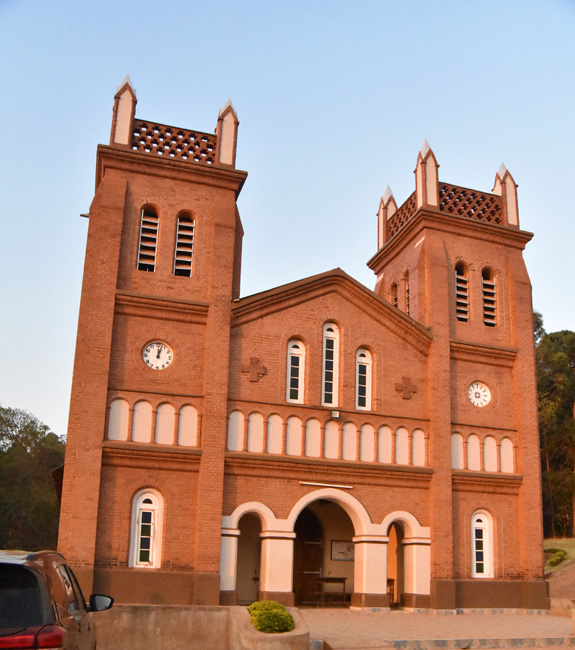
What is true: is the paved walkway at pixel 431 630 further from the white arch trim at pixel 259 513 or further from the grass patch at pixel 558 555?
the grass patch at pixel 558 555

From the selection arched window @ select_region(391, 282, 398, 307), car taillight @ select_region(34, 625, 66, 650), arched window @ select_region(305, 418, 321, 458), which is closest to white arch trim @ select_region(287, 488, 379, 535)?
arched window @ select_region(305, 418, 321, 458)

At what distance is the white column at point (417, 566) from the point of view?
68.2ft

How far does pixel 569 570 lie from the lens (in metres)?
32.8

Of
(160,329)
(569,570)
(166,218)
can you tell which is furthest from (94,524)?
(569,570)

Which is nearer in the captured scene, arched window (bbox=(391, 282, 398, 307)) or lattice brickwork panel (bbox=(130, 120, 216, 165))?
lattice brickwork panel (bbox=(130, 120, 216, 165))

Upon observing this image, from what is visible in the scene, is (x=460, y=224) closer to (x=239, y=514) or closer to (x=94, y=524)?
(x=239, y=514)

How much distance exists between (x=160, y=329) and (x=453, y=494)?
966 cm

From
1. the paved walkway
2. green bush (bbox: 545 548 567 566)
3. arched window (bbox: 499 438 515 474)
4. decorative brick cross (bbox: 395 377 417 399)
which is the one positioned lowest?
the paved walkway

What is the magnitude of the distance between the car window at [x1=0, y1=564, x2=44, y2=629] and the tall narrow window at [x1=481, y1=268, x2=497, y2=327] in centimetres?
2022

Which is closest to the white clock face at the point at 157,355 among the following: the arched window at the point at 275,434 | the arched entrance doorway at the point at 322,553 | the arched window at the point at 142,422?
the arched window at the point at 142,422

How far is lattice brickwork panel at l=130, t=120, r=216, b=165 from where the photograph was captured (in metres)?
21.7

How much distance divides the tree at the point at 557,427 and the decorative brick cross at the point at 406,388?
26834mm

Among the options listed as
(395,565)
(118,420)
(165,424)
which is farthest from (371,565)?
(118,420)

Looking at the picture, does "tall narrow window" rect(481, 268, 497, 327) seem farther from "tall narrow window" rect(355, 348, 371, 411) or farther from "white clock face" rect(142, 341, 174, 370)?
"white clock face" rect(142, 341, 174, 370)
